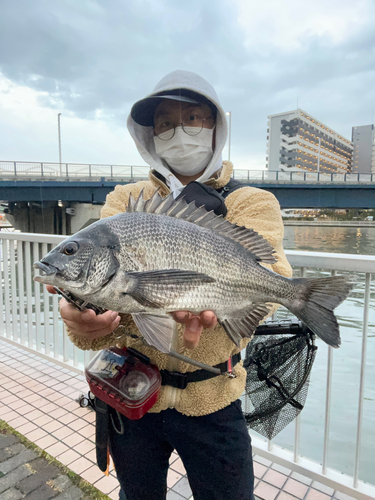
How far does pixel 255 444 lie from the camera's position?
2.53 m

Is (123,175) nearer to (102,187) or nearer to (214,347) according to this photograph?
(102,187)

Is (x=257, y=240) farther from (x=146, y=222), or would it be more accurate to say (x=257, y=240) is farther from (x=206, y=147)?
(x=206, y=147)

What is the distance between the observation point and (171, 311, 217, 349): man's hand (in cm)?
116

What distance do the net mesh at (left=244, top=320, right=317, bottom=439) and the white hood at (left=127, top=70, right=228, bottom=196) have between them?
0.96 metres

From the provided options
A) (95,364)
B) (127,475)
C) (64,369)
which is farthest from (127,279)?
(64,369)

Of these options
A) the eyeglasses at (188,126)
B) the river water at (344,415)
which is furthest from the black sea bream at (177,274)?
the river water at (344,415)

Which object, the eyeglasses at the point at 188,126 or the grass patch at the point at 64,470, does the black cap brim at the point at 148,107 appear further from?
the grass patch at the point at 64,470

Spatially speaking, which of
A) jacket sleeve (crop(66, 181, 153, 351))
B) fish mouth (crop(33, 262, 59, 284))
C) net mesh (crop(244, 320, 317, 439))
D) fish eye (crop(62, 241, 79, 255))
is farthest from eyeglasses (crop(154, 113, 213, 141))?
net mesh (crop(244, 320, 317, 439))

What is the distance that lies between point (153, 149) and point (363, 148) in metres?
127

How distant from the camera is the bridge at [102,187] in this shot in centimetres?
1805

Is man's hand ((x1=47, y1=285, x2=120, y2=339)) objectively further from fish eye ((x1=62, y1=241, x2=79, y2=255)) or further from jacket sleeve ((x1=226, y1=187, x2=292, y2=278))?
jacket sleeve ((x1=226, y1=187, x2=292, y2=278))

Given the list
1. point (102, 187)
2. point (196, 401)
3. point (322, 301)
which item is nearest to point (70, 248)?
point (196, 401)

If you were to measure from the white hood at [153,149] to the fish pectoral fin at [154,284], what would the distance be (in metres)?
0.64

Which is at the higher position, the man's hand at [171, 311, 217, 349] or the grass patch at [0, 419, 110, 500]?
the man's hand at [171, 311, 217, 349]
